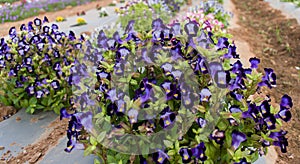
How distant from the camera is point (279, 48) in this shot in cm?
591

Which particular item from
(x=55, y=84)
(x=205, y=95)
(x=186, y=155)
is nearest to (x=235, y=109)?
(x=205, y=95)

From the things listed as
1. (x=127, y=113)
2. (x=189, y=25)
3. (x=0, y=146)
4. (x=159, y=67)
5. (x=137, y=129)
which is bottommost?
(x=0, y=146)

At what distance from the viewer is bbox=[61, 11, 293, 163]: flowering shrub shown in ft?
6.42

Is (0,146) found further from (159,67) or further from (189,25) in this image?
(189,25)

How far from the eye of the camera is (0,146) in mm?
3225

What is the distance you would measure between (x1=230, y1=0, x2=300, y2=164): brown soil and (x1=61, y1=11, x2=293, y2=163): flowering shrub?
114 centimetres

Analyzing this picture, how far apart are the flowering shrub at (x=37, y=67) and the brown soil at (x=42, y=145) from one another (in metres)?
0.19

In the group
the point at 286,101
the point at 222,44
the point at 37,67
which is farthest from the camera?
the point at 37,67

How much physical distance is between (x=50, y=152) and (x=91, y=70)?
0.89m

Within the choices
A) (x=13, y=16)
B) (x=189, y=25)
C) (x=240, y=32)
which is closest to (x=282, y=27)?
(x=240, y=32)

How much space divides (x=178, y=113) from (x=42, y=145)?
1.69 metres

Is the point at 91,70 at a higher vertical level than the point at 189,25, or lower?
lower

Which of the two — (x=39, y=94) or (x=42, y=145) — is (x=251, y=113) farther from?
(x=39, y=94)

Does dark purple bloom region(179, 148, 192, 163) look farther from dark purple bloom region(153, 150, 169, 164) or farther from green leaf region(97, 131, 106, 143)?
green leaf region(97, 131, 106, 143)
